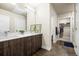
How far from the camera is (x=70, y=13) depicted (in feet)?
20.1

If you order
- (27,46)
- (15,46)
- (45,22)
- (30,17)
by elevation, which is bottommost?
(27,46)

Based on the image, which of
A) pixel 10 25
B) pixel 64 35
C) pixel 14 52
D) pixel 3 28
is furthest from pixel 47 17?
pixel 64 35

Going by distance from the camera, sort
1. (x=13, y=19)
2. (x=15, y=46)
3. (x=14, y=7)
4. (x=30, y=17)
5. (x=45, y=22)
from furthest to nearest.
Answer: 1. (x=30, y=17)
2. (x=45, y=22)
3. (x=14, y=7)
4. (x=13, y=19)
5. (x=15, y=46)

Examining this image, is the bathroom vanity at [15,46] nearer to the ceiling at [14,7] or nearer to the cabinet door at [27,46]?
the cabinet door at [27,46]

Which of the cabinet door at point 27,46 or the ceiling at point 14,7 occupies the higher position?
the ceiling at point 14,7

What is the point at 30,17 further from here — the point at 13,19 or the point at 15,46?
the point at 15,46

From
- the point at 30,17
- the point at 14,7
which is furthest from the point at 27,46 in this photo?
the point at 30,17

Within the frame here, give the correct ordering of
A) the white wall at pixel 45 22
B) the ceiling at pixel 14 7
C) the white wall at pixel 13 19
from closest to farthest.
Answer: the ceiling at pixel 14 7
the white wall at pixel 13 19
the white wall at pixel 45 22

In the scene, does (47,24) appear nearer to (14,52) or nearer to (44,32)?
(44,32)

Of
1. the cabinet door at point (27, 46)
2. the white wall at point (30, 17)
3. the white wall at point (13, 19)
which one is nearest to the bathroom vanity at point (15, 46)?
the cabinet door at point (27, 46)

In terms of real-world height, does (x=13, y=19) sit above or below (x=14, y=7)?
below

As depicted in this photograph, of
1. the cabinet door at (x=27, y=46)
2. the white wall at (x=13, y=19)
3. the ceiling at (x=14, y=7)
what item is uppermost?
the ceiling at (x=14, y=7)

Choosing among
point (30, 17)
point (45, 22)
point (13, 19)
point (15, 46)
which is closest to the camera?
point (15, 46)

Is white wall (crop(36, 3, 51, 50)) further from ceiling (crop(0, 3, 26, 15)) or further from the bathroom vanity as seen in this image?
the bathroom vanity
